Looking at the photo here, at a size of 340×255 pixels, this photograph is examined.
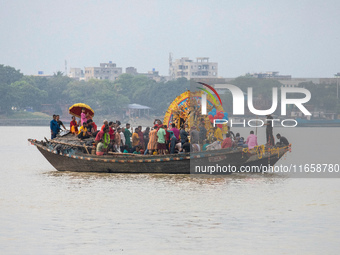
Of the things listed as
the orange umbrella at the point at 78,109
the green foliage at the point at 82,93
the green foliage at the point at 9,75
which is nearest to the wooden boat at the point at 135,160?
the orange umbrella at the point at 78,109

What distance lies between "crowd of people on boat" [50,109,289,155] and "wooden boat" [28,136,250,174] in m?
0.40

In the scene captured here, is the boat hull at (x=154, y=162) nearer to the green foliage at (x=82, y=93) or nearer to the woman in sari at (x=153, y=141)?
the woman in sari at (x=153, y=141)

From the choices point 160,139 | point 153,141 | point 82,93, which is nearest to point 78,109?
point 153,141

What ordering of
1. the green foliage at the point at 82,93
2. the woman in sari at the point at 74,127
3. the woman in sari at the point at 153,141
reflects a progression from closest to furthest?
the woman in sari at the point at 153,141 → the woman in sari at the point at 74,127 → the green foliage at the point at 82,93

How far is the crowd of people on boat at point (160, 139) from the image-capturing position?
2977 centimetres

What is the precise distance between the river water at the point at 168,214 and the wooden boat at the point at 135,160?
0.35 meters

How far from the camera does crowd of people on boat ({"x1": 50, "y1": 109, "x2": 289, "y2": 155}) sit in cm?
2977

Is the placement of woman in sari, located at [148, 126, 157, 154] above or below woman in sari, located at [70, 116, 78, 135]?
below

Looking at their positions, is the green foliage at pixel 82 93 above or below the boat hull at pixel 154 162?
above

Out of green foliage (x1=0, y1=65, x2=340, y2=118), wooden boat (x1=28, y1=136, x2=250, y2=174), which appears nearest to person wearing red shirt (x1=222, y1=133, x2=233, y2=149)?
wooden boat (x1=28, y1=136, x2=250, y2=174)

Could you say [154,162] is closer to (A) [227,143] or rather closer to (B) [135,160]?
(B) [135,160]

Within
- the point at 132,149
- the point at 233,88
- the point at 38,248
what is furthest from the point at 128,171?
the point at 38,248

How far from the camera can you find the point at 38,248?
1652cm

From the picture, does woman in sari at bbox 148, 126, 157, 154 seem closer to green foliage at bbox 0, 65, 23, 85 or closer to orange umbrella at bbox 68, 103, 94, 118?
orange umbrella at bbox 68, 103, 94, 118
